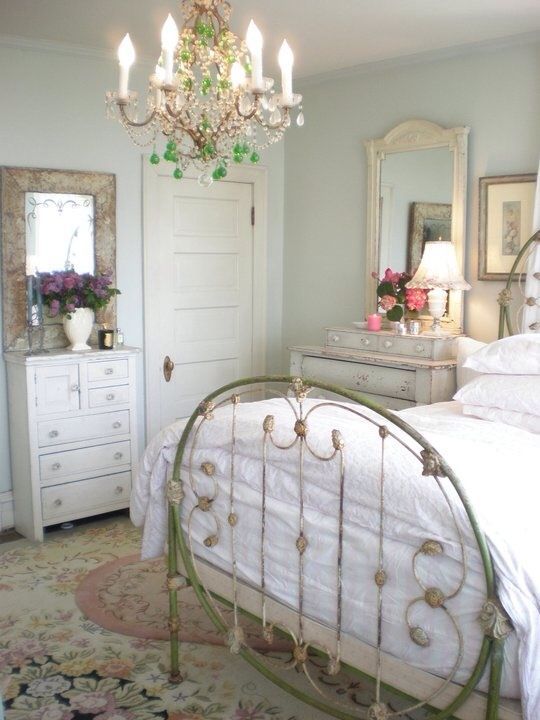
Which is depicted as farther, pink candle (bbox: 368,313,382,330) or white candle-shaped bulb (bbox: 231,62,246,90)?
pink candle (bbox: 368,313,382,330)

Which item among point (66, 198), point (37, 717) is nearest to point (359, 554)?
point (37, 717)

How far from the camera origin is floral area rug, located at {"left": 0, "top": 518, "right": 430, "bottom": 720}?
248 centimetres

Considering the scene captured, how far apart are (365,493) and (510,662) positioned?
1.68 ft

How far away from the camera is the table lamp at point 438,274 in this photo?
398 centimetres

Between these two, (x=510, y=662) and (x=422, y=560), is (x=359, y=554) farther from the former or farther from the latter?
(x=510, y=662)

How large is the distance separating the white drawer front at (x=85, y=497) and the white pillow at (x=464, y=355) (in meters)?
1.86

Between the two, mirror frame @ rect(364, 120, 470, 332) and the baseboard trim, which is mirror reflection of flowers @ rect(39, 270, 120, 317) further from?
mirror frame @ rect(364, 120, 470, 332)

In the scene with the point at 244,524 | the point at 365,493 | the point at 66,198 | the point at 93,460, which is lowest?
the point at 93,460

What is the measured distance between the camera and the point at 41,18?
3607 mm

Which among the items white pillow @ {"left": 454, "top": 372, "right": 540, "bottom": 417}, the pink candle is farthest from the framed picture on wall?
white pillow @ {"left": 454, "top": 372, "right": 540, "bottom": 417}

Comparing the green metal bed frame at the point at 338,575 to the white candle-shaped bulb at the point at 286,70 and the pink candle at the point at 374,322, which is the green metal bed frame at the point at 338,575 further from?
the pink candle at the point at 374,322

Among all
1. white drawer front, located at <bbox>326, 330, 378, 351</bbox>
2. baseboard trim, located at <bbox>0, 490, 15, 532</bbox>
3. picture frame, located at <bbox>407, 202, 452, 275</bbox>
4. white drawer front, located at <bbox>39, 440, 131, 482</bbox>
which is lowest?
baseboard trim, located at <bbox>0, 490, 15, 532</bbox>

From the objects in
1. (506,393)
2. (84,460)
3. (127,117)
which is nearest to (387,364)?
(506,393)

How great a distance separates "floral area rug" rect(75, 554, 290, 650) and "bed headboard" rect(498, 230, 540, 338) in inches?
76.8
